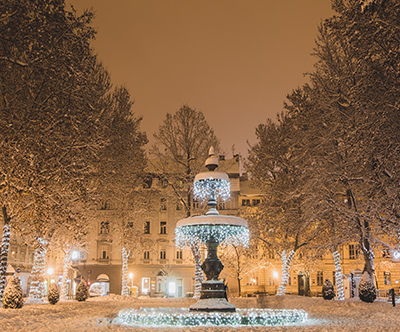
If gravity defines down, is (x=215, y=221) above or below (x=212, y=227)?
above

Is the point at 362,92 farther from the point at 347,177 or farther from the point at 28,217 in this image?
the point at 28,217

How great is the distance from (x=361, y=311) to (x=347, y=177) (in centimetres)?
585

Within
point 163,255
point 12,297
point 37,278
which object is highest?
point 163,255

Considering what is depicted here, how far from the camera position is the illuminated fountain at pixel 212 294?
44.3 ft

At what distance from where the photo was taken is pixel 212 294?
16.2 m

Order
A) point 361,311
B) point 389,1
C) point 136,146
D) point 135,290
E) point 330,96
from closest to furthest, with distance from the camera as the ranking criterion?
point 389,1 < point 361,311 < point 330,96 < point 136,146 < point 135,290

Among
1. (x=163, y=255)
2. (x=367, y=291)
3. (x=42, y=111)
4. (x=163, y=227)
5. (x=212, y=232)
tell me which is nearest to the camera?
(x=42, y=111)

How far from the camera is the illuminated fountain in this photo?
13492mm

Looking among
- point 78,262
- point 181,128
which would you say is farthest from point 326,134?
point 78,262

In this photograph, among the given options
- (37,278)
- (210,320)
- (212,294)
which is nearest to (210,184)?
(212,294)

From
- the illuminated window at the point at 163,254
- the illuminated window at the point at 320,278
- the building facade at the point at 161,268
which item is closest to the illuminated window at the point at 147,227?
the building facade at the point at 161,268

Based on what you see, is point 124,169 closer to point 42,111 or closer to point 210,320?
point 42,111

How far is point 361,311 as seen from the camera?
1842 centimetres

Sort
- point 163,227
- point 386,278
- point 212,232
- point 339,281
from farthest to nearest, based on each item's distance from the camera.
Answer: point 163,227 → point 386,278 → point 339,281 → point 212,232
